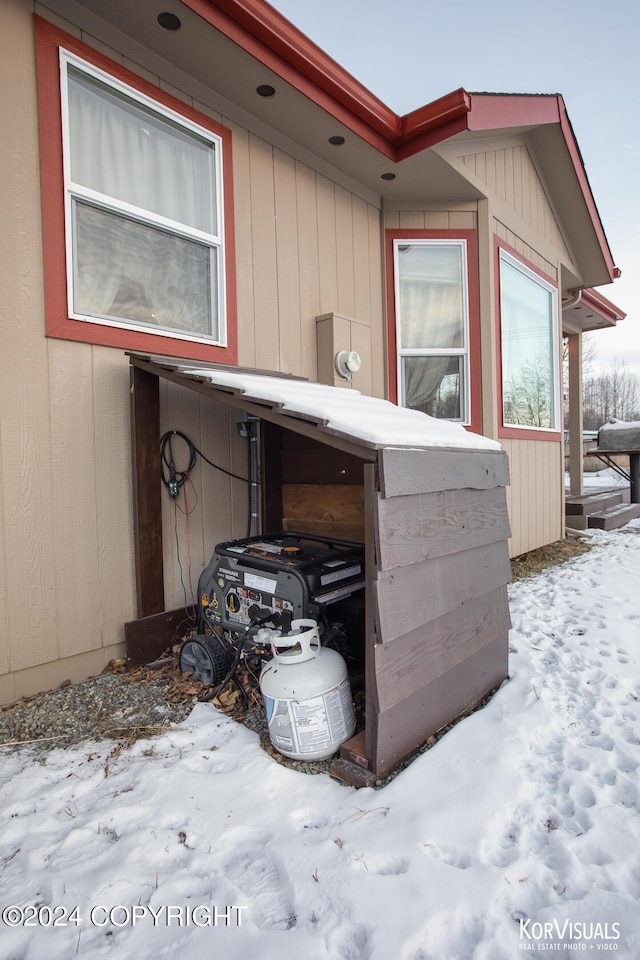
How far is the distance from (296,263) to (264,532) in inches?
74.0

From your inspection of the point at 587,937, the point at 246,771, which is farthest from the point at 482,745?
the point at 246,771

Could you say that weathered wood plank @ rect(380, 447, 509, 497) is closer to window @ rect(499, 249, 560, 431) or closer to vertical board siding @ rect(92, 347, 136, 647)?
vertical board siding @ rect(92, 347, 136, 647)

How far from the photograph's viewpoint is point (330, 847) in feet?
4.73

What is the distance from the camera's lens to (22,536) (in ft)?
7.43

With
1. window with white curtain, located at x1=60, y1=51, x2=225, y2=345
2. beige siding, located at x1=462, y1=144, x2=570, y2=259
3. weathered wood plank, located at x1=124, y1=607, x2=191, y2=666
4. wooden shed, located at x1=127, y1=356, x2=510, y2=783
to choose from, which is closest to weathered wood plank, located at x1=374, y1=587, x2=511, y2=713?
wooden shed, located at x1=127, y1=356, x2=510, y2=783

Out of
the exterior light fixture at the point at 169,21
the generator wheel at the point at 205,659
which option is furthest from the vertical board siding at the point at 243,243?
the generator wheel at the point at 205,659

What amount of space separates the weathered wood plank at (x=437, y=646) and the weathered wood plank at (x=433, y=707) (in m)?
0.04

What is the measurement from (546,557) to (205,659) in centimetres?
404

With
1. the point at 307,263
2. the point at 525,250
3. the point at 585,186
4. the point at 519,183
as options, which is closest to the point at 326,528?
the point at 307,263

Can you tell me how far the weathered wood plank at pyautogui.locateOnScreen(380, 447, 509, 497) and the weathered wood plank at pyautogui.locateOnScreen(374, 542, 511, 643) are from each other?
0.92 feet

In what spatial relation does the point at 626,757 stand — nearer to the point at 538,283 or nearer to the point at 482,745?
the point at 482,745

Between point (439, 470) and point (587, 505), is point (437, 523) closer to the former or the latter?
point (439, 470)

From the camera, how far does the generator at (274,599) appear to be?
7.05ft

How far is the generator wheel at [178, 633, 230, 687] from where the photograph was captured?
2332 mm
